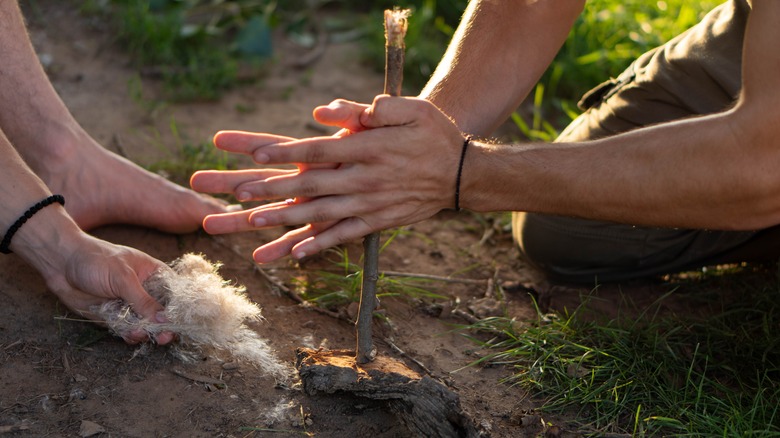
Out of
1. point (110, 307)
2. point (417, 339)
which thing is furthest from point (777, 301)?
point (110, 307)

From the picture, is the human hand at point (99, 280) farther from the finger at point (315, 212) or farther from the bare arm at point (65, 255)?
the finger at point (315, 212)

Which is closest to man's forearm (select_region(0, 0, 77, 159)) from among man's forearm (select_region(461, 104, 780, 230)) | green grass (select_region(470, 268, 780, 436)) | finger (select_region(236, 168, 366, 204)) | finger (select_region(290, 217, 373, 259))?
finger (select_region(236, 168, 366, 204))

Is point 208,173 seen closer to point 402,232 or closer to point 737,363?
point 402,232

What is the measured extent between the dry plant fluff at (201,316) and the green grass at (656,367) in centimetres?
63

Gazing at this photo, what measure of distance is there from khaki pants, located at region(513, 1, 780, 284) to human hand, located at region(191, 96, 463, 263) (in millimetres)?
827

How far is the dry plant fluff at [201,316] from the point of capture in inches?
86.8

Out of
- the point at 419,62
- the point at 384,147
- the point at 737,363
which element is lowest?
the point at 737,363

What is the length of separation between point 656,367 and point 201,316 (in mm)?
1224

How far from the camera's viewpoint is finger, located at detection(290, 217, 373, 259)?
2.14m

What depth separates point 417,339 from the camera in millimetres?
2461

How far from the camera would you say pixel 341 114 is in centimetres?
209

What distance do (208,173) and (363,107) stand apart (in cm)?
45

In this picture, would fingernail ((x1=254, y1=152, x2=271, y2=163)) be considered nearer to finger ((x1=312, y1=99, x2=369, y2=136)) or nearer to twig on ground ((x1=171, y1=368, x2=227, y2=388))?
finger ((x1=312, y1=99, x2=369, y2=136))

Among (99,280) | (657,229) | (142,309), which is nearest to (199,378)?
(142,309)
